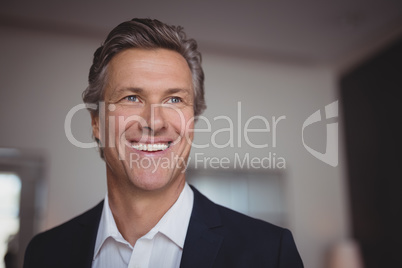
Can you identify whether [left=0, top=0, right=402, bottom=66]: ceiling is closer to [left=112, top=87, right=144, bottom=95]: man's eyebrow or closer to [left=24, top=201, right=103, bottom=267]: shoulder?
[left=112, top=87, right=144, bottom=95]: man's eyebrow

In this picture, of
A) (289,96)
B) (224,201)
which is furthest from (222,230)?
(289,96)

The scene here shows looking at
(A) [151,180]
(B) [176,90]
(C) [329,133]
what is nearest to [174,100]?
(B) [176,90]

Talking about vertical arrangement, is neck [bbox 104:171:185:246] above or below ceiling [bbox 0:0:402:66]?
below

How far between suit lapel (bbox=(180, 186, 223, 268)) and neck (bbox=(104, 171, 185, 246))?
0.18ft

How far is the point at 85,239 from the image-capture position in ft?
1.97

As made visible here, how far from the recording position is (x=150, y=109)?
0.52m

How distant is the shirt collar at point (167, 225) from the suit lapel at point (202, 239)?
0.02 metres

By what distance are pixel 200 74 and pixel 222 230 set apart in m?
0.26

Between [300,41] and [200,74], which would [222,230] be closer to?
[200,74]

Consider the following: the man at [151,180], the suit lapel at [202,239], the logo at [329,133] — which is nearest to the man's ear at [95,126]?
the man at [151,180]

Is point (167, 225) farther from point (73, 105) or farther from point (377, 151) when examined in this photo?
point (377, 151)

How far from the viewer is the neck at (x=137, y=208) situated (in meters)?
0.57

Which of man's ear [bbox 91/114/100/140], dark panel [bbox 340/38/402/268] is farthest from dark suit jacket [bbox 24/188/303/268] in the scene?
dark panel [bbox 340/38/402/268]

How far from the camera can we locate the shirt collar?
569 mm
